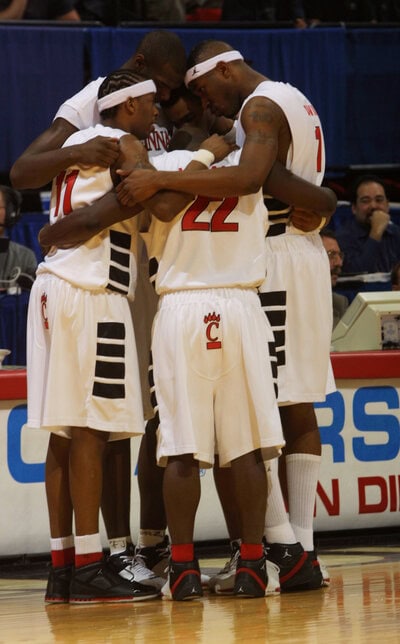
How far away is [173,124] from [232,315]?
1078 millimetres

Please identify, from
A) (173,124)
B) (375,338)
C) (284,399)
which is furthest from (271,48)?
(284,399)

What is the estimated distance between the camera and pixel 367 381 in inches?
235

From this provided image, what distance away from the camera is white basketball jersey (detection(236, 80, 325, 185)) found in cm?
A: 443

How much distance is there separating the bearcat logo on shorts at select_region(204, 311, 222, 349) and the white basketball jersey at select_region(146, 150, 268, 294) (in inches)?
4.6

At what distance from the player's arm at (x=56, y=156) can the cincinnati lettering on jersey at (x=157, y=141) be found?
1.23 feet

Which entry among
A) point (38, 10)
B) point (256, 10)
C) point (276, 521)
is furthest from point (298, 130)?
point (256, 10)

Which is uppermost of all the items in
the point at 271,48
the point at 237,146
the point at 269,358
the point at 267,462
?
the point at 271,48

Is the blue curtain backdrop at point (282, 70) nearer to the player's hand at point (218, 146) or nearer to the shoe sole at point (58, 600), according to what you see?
the player's hand at point (218, 146)

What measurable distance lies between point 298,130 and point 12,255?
3.71m

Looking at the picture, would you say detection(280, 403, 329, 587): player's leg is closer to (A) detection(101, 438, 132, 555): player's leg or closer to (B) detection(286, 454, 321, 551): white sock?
(B) detection(286, 454, 321, 551): white sock

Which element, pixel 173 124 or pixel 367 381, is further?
pixel 367 381

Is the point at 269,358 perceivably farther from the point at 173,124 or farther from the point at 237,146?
the point at 173,124

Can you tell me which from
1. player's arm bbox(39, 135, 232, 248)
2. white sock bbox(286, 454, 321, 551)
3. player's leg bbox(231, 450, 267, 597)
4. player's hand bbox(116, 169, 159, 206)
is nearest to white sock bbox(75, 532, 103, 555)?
player's leg bbox(231, 450, 267, 597)

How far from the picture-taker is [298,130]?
4.48 metres
